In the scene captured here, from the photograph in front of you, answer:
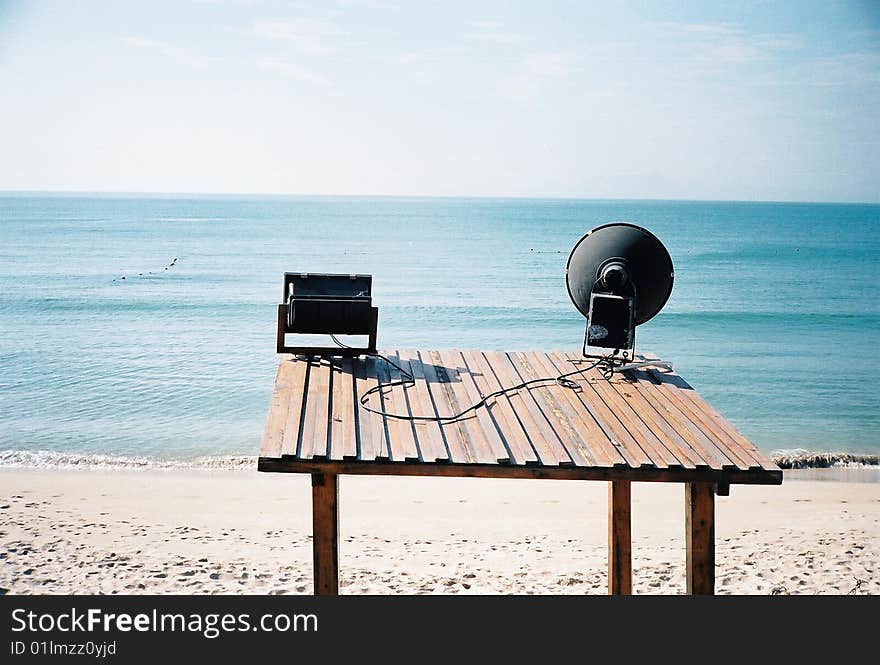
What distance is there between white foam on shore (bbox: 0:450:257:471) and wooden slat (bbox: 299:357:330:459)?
4175 millimetres

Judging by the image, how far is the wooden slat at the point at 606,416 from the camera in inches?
102

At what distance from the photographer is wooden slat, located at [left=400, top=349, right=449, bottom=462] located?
2.60 metres

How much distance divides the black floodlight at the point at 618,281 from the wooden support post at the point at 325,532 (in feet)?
4.20

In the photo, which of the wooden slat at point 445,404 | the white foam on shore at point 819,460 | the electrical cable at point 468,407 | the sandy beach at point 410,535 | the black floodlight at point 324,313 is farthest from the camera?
the white foam on shore at point 819,460

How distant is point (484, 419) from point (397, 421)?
27cm

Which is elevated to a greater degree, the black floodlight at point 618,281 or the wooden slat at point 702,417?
the black floodlight at point 618,281

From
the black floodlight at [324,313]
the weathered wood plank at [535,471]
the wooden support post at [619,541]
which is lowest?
the wooden support post at [619,541]

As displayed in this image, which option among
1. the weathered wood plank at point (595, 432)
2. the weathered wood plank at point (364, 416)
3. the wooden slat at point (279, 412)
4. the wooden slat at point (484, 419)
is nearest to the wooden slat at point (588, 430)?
the weathered wood plank at point (595, 432)

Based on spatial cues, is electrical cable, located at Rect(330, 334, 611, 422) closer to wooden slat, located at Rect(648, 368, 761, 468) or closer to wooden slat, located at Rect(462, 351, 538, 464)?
wooden slat, located at Rect(462, 351, 538, 464)

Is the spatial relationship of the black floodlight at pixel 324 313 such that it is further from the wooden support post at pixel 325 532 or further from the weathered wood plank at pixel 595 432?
the wooden support post at pixel 325 532

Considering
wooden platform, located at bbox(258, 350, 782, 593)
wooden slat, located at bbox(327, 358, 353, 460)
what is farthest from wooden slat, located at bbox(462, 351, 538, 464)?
wooden slat, located at bbox(327, 358, 353, 460)

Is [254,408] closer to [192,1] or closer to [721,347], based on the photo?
[721,347]
